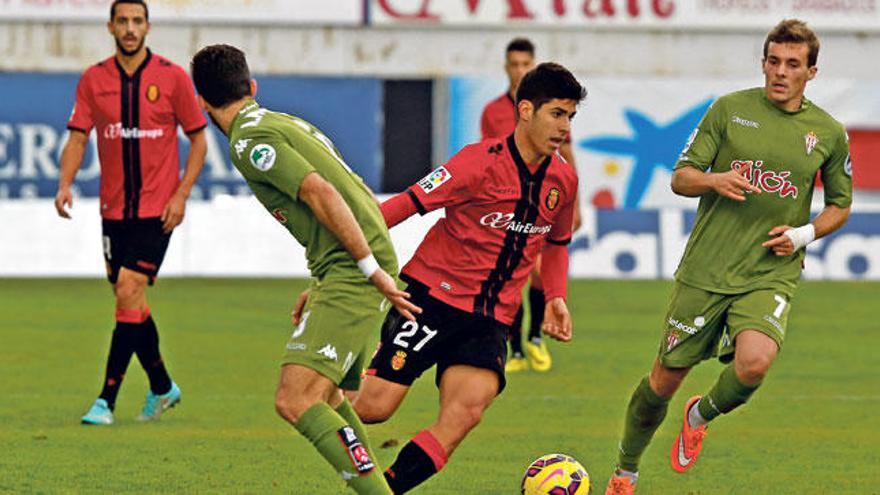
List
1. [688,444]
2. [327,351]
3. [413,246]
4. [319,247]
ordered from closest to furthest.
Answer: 1. [327,351]
2. [319,247]
3. [688,444]
4. [413,246]

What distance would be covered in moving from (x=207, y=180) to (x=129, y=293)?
15687 millimetres

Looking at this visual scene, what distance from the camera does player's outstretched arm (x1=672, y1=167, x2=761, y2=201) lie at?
802cm

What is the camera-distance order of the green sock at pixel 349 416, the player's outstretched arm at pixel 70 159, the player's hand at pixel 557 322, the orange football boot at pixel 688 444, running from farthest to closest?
the player's outstretched arm at pixel 70 159 → the orange football boot at pixel 688 444 → the player's hand at pixel 557 322 → the green sock at pixel 349 416

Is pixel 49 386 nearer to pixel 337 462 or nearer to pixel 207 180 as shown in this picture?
pixel 337 462

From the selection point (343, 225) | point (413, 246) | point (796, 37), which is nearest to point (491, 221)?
point (343, 225)

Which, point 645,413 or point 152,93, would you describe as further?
point 152,93

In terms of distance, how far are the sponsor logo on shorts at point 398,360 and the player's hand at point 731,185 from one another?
1.47 metres

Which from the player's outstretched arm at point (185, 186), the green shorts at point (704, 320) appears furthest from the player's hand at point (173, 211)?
the green shorts at point (704, 320)

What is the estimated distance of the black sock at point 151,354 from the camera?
421 inches

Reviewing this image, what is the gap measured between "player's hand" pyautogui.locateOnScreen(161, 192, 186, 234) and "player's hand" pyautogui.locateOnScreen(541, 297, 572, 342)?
3298 millimetres

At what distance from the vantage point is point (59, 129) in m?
26.4

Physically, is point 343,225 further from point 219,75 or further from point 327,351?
point 219,75

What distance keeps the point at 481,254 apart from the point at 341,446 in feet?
4.51

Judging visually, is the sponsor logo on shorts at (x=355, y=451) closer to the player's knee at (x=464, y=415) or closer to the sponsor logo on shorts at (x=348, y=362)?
the sponsor logo on shorts at (x=348, y=362)
